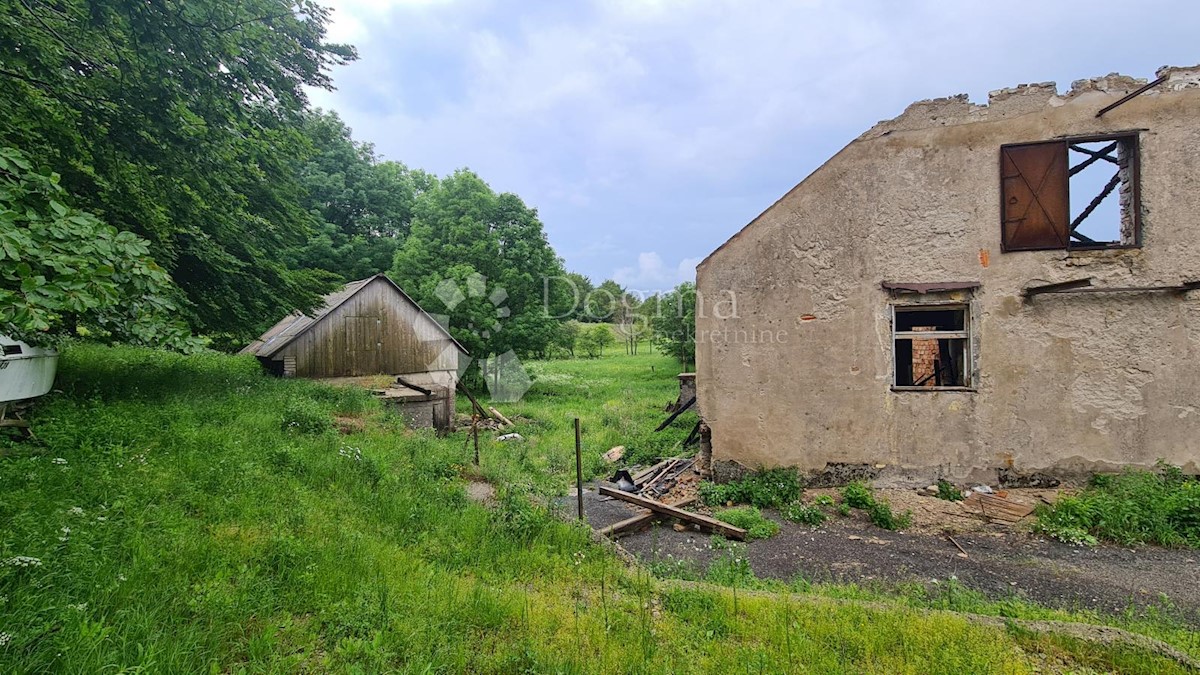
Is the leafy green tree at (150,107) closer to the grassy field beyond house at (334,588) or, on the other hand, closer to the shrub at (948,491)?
the grassy field beyond house at (334,588)

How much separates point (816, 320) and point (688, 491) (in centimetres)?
369

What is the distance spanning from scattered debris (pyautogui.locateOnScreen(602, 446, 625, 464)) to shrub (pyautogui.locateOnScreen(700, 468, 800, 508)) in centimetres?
315

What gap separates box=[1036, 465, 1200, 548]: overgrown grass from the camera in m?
6.43

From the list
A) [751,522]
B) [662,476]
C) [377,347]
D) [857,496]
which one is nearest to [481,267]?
[377,347]

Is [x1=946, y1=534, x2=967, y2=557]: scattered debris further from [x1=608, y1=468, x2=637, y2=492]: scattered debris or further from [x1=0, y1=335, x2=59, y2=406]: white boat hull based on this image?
[x1=0, y1=335, x2=59, y2=406]: white boat hull

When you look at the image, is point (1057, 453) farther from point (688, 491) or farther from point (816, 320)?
point (688, 491)

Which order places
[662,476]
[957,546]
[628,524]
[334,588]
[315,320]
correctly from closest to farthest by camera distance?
[334,588]
[957,546]
[628,524]
[662,476]
[315,320]

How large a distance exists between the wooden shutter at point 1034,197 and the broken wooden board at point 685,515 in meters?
6.07

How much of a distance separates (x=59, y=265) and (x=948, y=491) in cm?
1012

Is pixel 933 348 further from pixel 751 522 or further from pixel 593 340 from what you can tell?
pixel 593 340

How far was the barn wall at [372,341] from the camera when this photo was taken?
14.8 metres

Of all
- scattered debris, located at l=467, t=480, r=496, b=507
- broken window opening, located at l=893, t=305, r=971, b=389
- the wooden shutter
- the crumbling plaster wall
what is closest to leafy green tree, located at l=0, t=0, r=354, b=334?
scattered debris, located at l=467, t=480, r=496, b=507

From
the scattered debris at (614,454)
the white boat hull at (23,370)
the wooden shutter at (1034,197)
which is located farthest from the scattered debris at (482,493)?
the wooden shutter at (1034,197)

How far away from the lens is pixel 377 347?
15.9 meters
